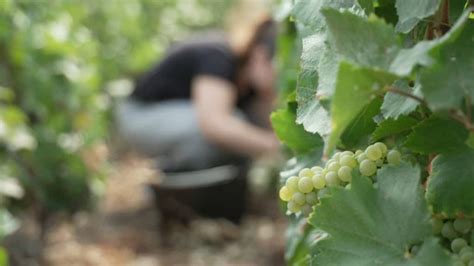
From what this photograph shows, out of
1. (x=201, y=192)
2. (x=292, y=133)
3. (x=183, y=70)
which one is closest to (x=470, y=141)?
(x=292, y=133)

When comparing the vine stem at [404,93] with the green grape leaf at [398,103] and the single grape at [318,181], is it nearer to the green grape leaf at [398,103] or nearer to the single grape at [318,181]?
the green grape leaf at [398,103]

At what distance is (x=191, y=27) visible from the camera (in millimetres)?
5812

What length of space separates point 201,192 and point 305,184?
247cm

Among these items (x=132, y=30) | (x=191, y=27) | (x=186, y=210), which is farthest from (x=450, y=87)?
(x=191, y=27)

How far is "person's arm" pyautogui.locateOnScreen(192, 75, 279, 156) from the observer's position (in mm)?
2943

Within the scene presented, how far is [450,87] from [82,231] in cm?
283

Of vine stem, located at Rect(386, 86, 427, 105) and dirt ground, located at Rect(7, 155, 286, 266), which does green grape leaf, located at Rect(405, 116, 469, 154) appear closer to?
vine stem, located at Rect(386, 86, 427, 105)

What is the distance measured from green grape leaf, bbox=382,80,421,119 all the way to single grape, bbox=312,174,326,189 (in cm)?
11

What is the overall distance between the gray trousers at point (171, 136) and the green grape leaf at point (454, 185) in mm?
2499

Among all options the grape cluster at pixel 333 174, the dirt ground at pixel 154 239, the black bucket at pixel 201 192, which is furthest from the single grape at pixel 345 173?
the black bucket at pixel 201 192

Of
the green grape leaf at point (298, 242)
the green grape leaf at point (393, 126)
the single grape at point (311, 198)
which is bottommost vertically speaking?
the single grape at point (311, 198)

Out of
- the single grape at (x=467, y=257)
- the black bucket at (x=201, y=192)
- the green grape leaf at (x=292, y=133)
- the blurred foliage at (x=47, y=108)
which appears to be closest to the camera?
the single grape at (x=467, y=257)

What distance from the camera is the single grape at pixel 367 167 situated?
68cm

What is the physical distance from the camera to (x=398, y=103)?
0.60m
